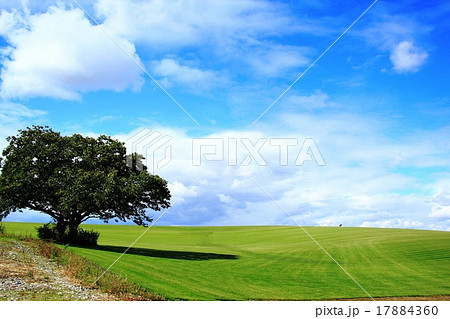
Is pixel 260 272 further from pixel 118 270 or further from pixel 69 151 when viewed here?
pixel 69 151

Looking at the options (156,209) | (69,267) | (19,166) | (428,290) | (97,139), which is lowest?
(428,290)

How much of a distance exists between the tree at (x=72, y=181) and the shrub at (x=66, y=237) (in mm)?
432

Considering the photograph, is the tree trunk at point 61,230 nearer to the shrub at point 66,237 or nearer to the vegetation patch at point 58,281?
the shrub at point 66,237

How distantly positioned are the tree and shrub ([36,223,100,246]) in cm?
43

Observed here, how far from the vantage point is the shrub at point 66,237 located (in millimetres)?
45531

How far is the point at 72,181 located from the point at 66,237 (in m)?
7.72

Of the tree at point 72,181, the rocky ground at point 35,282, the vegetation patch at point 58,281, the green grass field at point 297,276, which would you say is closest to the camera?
the rocky ground at point 35,282

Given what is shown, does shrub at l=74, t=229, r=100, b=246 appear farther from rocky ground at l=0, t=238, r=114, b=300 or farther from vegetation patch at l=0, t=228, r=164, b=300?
rocky ground at l=0, t=238, r=114, b=300

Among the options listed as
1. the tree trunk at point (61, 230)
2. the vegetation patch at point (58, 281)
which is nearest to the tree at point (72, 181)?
the tree trunk at point (61, 230)


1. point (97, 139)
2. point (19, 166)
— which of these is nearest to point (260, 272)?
point (97, 139)

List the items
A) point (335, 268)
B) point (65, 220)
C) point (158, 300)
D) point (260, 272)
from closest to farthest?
1. point (158, 300)
2. point (260, 272)
3. point (335, 268)
4. point (65, 220)

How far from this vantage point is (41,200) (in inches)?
1793

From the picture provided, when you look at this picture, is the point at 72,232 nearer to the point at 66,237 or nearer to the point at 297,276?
the point at 66,237

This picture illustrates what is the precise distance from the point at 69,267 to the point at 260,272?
16.7 meters
